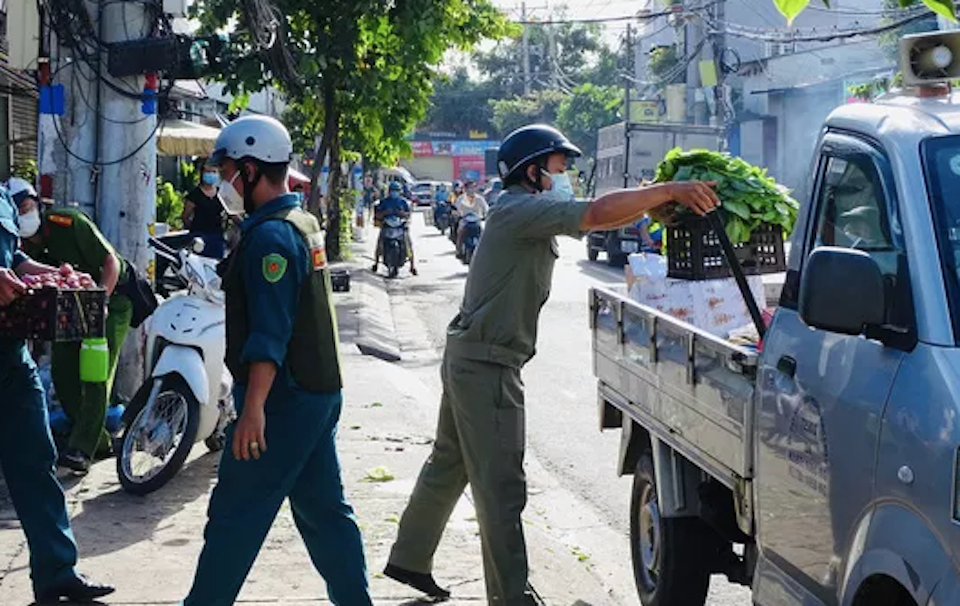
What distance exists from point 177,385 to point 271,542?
1.49 m

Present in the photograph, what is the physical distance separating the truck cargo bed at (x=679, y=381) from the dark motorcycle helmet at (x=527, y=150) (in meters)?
0.78

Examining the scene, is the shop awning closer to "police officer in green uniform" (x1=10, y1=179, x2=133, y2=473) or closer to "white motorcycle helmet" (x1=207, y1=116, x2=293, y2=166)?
"police officer in green uniform" (x1=10, y1=179, x2=133, y2=473)

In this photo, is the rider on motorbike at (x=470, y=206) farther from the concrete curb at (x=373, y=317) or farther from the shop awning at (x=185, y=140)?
the shop awning at (x=185, y=140)

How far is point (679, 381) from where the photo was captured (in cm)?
561

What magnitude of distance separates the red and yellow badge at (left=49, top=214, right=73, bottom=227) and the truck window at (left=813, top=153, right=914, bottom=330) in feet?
16.0

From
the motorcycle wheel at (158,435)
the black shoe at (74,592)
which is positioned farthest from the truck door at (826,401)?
the motorcycle wheel at (158,435)

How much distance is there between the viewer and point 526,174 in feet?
18.6

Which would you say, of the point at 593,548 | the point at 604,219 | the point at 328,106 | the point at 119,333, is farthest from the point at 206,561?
the point at 328,106

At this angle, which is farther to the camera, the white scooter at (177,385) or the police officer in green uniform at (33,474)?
the white scooter at (177,385)

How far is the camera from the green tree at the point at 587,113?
77.5 metres

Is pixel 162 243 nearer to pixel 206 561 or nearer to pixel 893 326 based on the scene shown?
pixel 206 561

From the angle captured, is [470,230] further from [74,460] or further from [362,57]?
[74,460]

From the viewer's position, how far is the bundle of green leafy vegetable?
581 cm

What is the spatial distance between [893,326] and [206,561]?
91.6 inches
